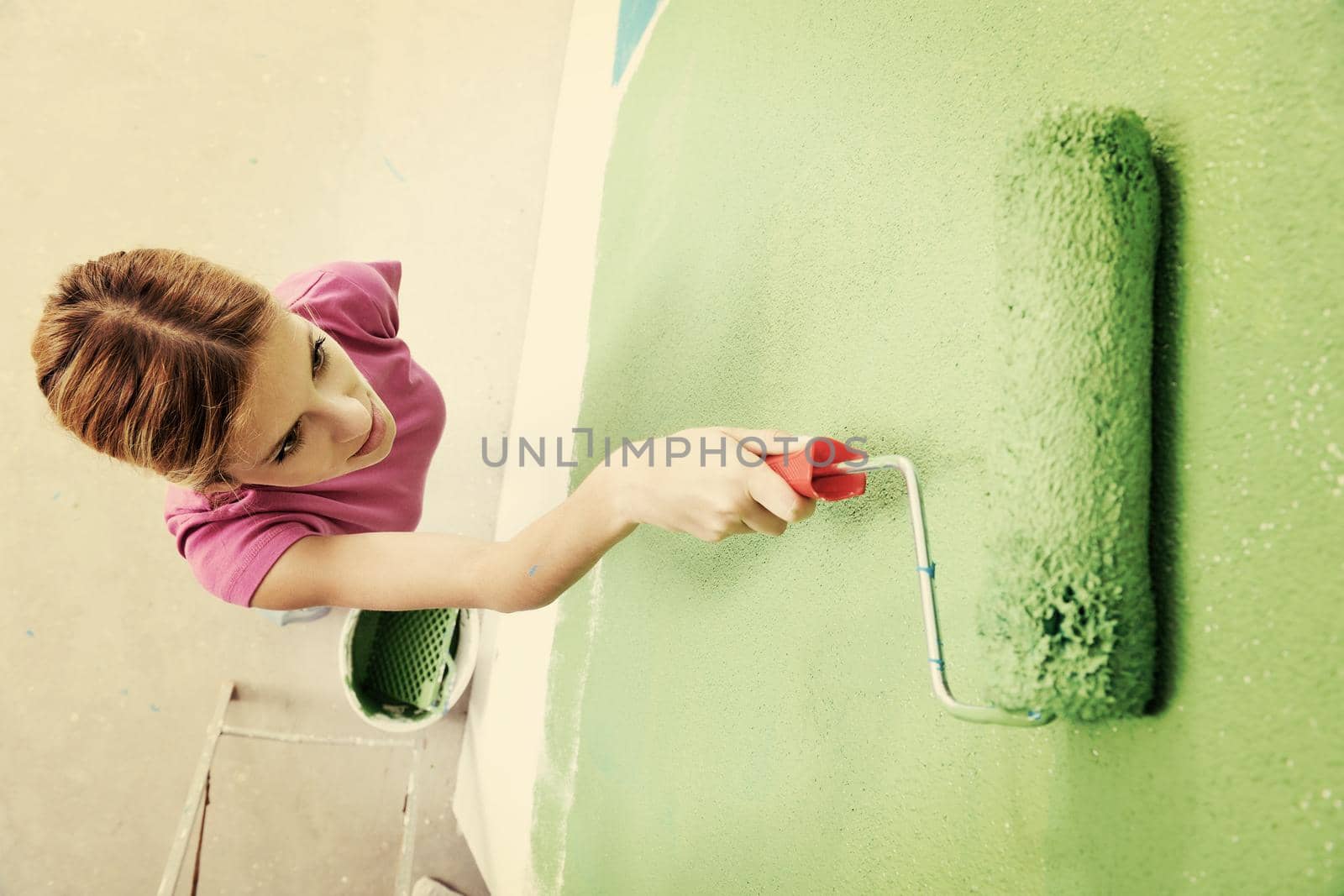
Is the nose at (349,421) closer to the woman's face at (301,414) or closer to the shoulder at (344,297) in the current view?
the woman's face at (301,414)

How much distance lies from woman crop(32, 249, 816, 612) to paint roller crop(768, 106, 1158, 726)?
182 mm

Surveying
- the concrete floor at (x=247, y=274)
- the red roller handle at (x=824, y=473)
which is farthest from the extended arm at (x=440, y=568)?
the concrete floor at (x=247, y=274)

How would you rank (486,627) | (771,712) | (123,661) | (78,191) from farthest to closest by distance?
(78,191), (123,661), (486,627), (771,712)

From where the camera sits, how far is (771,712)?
1.90 feet

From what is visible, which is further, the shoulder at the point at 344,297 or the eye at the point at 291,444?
the shoulder at the point at 344,297

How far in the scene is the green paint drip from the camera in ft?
1.00

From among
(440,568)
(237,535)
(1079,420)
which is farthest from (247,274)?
(1079,420)

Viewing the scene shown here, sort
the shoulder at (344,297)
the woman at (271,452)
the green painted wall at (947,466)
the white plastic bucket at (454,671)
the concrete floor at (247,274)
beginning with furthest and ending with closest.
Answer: the concrete floor at (247,274), the white plastic bucket at (454,671), the shoulder at (344,297), the woman at (271,452), the green painted wall at (947,466)

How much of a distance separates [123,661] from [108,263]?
1265 millimetres

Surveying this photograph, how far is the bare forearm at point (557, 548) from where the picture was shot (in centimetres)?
62

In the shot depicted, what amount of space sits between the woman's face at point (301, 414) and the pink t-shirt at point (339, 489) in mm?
71

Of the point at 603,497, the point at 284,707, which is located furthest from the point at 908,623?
the point at 284,707

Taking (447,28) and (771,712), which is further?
(447,28)

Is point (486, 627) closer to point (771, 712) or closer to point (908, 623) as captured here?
point (771, 712)
